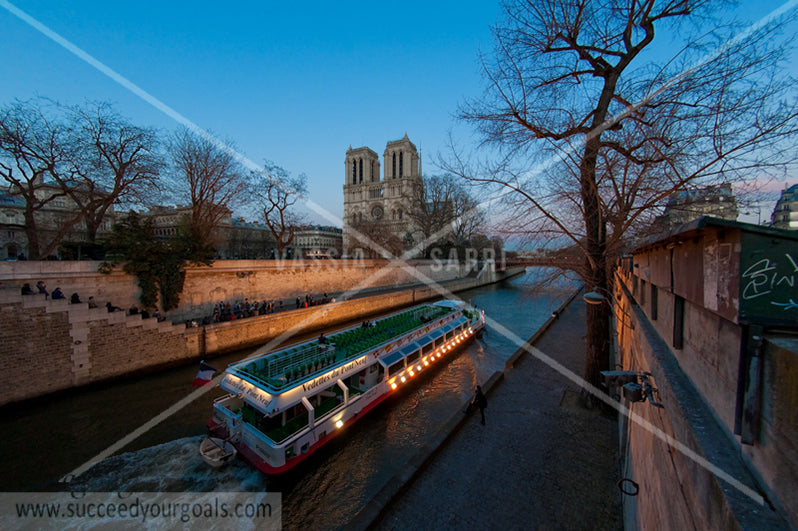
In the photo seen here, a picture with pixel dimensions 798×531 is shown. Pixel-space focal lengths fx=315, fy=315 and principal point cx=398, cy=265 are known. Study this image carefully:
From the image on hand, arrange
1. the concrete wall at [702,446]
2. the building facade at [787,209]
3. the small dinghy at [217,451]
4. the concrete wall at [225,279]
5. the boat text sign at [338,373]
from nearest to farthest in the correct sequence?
1. the concrete wall at [702,446]
2. the building facade at [787,209]
3. the small dinghy at [217,451]
4. the boat text sign at [338,373]
5. the concrete wall at [225,279]

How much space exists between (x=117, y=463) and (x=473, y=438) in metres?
8.86

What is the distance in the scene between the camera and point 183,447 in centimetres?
841

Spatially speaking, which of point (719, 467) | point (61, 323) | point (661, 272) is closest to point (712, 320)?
point (719, 467)

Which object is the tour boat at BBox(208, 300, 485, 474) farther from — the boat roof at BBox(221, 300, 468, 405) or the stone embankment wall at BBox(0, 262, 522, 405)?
the stone embankment wall at BBox(0, 262, 522, 405)

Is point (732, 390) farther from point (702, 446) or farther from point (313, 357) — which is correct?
point (313, 357)

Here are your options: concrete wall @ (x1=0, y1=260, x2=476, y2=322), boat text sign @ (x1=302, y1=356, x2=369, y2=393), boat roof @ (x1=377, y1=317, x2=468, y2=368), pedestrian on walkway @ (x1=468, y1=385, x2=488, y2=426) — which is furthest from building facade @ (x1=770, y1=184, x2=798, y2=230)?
concrete wall @ (x1=0, y1=260, x2=476, y2=322)

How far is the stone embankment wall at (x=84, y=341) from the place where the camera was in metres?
10.4

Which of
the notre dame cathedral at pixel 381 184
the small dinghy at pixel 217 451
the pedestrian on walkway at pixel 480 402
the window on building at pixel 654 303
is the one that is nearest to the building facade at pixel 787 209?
the window on building at pixel 654 303

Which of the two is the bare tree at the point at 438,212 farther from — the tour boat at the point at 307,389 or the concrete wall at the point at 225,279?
the tour boat at the point at 307,389

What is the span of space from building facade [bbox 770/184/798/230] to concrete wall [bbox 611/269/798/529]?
5.57ft

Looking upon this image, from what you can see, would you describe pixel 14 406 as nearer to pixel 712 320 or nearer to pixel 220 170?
pixel 220 170

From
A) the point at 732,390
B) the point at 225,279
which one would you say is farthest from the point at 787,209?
the point at 225,279

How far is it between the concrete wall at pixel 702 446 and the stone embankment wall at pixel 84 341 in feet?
53.7

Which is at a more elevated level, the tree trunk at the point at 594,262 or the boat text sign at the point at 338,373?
the tree trunk at the point at 594,262
